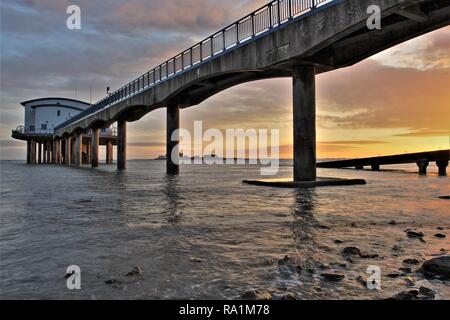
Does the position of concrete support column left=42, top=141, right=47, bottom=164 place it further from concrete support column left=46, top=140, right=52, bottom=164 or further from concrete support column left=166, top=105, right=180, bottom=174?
concrete support column left=166, top=105, right=180, bottom=174

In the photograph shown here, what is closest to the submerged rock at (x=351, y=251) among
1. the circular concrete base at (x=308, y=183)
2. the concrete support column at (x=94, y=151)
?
the circular concrete base at (x=308, y=183)

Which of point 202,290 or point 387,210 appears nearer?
point 202,290

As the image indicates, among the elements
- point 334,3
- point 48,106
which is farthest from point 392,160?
point 48,106

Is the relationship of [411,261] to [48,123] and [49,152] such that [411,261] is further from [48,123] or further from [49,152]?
[49,152]

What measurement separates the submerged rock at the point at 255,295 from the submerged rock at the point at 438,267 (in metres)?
1.85

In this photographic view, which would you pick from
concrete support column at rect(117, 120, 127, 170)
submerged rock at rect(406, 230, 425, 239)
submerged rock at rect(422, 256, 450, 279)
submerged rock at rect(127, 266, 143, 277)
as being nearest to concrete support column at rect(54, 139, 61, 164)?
concrete support column at rect(117, 120, 127, 170)

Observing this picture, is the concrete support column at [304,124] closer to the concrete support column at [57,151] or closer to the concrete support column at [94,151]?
the concrete support column at [94,151]

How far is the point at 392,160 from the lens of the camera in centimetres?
3494

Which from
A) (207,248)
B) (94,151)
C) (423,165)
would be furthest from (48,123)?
(207,248)

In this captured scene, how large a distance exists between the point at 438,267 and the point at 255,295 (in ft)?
7.03

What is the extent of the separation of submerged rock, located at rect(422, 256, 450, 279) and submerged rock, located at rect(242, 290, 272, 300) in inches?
73.0

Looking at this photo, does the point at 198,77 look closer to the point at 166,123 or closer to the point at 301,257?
the point at 166,123

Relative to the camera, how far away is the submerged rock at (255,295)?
307 cm
